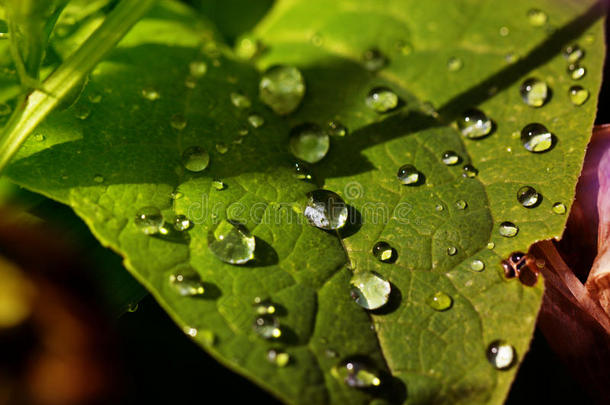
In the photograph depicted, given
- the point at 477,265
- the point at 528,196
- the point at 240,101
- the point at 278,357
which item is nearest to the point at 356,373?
the point at 278,357

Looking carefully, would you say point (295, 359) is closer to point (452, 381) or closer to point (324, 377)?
point (324, 377)

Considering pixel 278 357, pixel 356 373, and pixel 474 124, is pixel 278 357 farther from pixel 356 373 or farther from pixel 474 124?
pixel 474 124

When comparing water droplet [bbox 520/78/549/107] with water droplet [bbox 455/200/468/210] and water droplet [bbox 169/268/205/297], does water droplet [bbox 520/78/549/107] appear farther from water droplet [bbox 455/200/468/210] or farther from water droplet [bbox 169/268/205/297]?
water droplet [bbox 169/268/205/297]

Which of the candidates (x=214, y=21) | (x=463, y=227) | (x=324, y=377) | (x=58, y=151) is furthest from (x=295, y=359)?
(x=214, y=21)

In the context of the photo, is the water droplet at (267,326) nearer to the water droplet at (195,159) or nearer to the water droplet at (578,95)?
the water droplet at (195,159)

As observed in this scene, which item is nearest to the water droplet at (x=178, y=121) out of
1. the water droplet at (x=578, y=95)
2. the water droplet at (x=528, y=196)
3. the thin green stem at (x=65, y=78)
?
the thin green stem at (x=65, y=78)

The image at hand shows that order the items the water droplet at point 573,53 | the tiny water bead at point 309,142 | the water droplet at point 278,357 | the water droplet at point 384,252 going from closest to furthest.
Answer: the water droplet at point 278,357, the water droplet at point 384,252, the tiny water bead at point 309,142, the water droplet at point 573,53
